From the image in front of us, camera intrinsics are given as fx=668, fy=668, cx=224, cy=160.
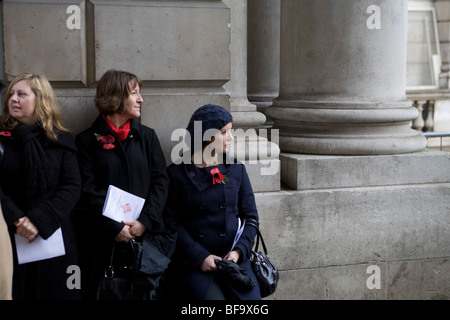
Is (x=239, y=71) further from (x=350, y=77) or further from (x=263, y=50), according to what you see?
(x=263, y=50)

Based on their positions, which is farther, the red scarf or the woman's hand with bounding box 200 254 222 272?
the red scarf

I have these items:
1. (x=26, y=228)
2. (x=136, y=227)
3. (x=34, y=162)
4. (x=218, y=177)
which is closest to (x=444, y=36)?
(x=218, y=177)

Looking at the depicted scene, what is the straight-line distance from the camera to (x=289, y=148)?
569 centimetres

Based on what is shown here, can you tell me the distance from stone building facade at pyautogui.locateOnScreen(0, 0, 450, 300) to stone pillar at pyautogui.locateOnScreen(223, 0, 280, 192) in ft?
0.04

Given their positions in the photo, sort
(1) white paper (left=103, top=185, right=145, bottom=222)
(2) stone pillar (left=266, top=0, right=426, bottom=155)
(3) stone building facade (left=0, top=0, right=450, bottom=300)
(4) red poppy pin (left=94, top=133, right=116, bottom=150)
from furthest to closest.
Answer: (2) stone pillar (left=266, top=0, right=426, bottom=155)
(3) stone building facade (left=0, top=0, right=450, bottom=300)
(4) red poppy pin (left=94, top=133, right=116, bottom=150)
(1) white paper (left=103, top=185, right=145, bottom=222)

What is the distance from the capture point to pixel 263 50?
7418mm

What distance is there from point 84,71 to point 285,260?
81.5 inches

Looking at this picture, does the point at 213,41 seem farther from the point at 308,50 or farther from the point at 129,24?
the point at 308,50

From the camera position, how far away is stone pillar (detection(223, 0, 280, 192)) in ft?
17.0

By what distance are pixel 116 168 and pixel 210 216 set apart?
66 centimetres

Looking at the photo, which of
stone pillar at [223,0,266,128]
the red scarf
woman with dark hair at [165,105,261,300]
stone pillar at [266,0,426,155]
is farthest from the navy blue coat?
stone pillar at [266,0,426,155]

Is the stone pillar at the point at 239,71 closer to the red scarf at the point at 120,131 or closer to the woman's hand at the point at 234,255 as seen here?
the red scarf at the point at 120,131

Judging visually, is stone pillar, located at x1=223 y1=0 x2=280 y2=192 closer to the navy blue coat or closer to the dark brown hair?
the navy blue coat

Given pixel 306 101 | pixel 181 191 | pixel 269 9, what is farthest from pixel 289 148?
pixel 269 9
